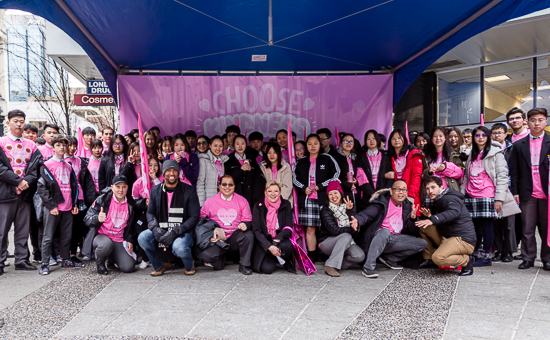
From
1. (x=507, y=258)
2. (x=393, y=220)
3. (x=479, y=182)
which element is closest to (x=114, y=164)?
(x=393, y=220)

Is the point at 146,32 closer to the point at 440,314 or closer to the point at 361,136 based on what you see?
the point at 361,136

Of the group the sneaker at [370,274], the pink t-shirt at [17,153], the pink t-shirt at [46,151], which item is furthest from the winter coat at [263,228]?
the pink t-shirt at [46,151]

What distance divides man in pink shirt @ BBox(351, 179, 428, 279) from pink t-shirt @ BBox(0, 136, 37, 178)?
13.8ft

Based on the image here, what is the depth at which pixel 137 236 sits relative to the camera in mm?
5309

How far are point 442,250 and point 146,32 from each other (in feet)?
13.9

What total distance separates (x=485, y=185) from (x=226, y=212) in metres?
3.21

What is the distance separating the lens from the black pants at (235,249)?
16.3ft

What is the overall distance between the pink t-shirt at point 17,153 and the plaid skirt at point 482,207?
564 cm

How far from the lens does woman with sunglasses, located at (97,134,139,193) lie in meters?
5.53

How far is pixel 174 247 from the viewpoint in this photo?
16.0 feet

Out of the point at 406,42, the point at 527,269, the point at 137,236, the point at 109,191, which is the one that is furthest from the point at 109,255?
the point at 527,269

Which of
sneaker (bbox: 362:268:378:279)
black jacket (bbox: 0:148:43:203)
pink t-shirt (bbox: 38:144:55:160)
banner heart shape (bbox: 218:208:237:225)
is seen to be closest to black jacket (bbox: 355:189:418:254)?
sneaker (bbox: 362:268:378:279)

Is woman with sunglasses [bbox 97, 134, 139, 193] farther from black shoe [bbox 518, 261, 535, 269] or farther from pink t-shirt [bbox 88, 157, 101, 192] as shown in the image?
black shoe [bbox 518, 261, 535, 269]

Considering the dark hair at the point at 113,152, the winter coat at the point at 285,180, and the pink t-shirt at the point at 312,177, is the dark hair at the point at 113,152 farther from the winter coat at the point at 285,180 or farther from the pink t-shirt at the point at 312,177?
the pink t-shirt at the point at 312,177
